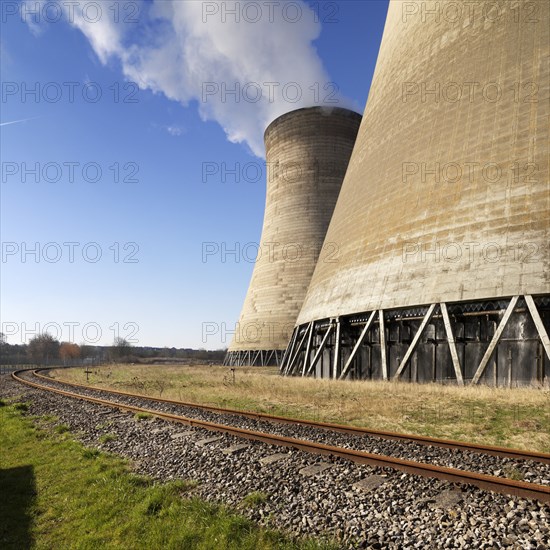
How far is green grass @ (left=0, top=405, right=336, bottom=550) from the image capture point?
4.36 metres

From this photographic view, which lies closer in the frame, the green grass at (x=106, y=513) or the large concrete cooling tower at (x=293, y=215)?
the green grass at (x=106, y=513)

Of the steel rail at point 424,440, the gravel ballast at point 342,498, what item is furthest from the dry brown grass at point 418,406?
the gravel ballast at point 342,498

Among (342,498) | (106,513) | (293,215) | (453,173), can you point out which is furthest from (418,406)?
(293,215)

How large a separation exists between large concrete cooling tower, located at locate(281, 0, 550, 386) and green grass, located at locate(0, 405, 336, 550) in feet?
38.1

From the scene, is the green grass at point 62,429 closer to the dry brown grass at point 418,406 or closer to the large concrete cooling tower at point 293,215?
the dry brown grass at point 418,406

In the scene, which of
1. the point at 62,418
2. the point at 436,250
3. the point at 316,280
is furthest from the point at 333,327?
the point at 62,418

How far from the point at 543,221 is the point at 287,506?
12.5 metres

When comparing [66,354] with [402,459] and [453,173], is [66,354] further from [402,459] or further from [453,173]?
[402,459]

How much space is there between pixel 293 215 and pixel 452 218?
18.9 m

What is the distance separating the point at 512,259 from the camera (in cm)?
1377

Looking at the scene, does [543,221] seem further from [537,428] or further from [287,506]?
[287,506]

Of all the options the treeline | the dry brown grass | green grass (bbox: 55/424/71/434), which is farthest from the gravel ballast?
the treeline

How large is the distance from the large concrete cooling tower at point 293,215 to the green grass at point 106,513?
26.1 m

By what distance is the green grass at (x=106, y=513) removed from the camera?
4.36 meters
